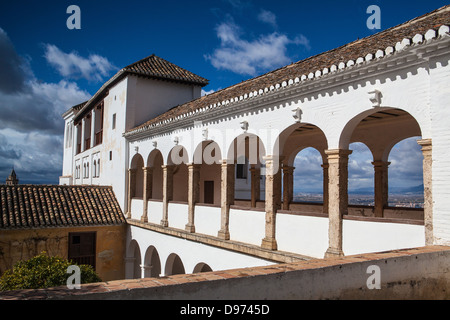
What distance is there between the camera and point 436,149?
604 centimetres

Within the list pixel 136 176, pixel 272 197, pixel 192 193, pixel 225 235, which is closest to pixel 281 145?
pixel 272 197

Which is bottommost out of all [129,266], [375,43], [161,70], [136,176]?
[129,266]

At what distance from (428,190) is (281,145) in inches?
153

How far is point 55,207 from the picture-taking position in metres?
16.4

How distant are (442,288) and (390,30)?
252 inches

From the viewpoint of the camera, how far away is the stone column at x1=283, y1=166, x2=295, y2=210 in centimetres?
1444

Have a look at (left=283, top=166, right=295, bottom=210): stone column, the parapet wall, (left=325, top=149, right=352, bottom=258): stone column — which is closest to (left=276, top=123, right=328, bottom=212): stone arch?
(left=283, top=166, right=295, bottom=210): stone column

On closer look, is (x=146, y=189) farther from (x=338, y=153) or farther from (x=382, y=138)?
(x=338, y=153)

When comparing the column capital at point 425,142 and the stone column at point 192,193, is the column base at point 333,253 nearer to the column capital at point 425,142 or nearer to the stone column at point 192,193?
the column capital at point 425,142

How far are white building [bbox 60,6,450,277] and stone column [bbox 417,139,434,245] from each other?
16mm

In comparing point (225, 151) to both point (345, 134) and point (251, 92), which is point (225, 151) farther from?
point (345, 134)

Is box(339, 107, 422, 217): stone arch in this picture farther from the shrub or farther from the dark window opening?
the dark window opening

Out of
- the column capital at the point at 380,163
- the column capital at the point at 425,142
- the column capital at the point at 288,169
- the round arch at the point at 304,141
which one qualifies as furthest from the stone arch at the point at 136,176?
the column capital at the point at 425,142
